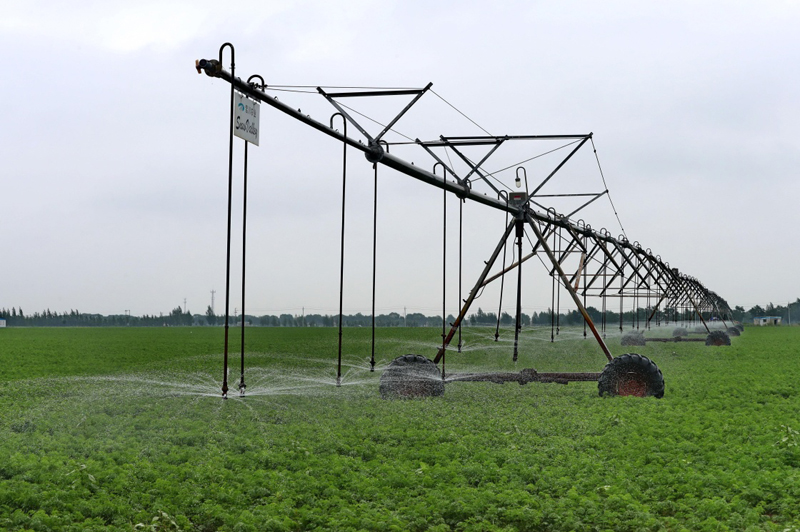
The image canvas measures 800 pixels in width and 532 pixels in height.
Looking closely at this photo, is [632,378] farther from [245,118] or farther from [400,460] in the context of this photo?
[245,118]

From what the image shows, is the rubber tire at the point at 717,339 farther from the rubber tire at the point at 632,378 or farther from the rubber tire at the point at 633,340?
the rubber tire at the point at 632,378

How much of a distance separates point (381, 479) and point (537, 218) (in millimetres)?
10428

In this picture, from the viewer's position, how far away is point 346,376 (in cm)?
1878

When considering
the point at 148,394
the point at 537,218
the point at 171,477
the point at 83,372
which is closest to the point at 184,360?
the point at 83,372

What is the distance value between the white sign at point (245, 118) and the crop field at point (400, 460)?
3877 mm

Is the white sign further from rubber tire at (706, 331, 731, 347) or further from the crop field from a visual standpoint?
rubber tire at (706, 331, 731, 347)

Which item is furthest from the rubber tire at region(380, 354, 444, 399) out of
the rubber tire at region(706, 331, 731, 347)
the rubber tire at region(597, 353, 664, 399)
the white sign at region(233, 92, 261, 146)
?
the rubber tire at region(706, 331, 731, 347)

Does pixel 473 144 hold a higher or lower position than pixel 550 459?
higher

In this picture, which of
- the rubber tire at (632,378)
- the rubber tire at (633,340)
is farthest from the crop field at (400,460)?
the rubber tire at (633,340)

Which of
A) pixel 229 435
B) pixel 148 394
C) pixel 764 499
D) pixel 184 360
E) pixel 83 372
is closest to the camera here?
pixel 764 499

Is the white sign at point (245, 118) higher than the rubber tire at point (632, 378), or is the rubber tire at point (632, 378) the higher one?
the white sign at point (245, 118)

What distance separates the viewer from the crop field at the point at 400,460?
274 inches

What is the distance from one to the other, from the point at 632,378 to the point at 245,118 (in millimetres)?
9000

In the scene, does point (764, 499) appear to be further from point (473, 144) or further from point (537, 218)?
point (537, 218)
